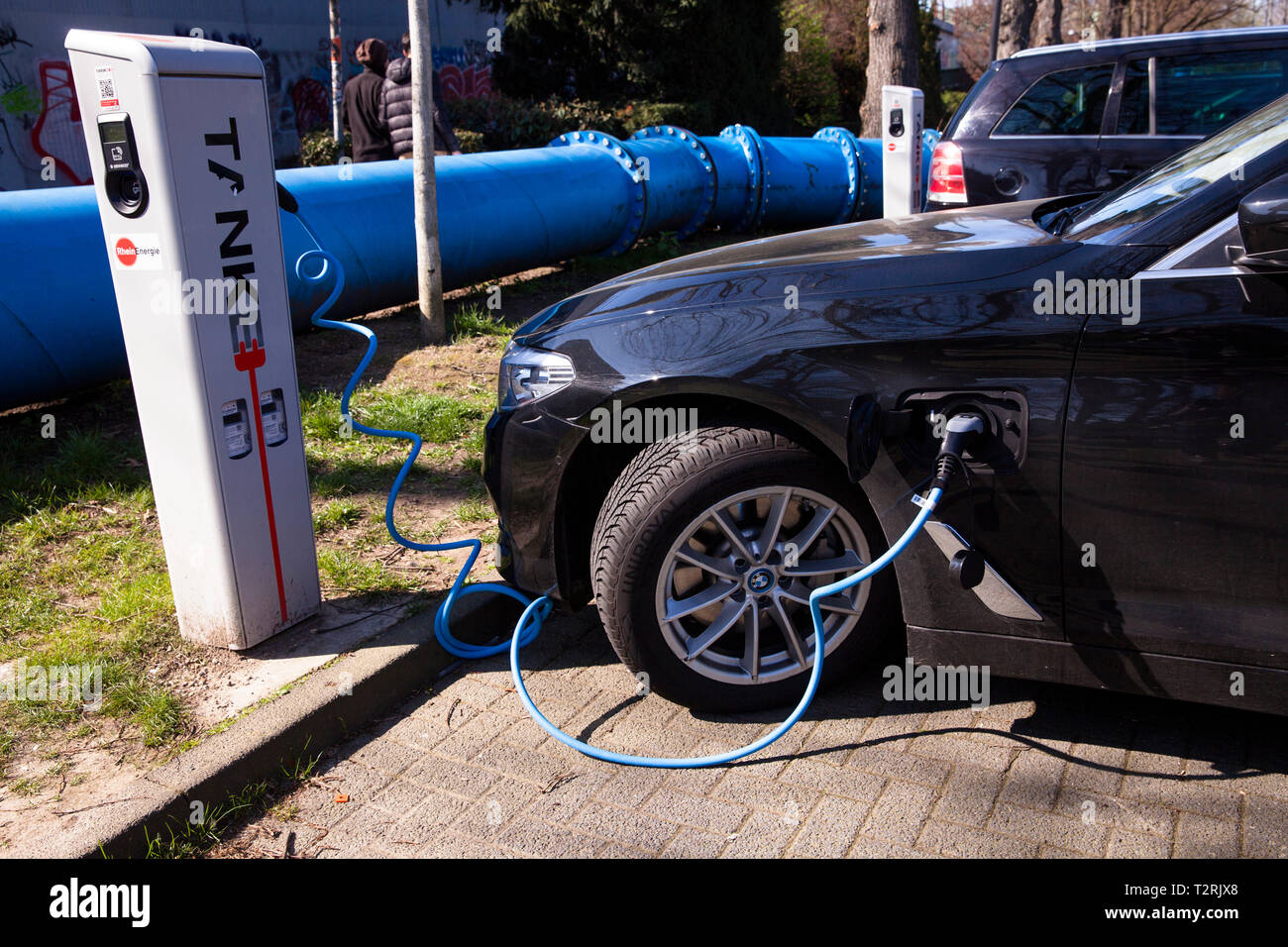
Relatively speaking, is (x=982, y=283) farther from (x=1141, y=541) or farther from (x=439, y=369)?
(x=439, y=369)

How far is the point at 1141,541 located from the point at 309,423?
4.07 m

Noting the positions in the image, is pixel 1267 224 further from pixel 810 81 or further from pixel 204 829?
pixel 810 81

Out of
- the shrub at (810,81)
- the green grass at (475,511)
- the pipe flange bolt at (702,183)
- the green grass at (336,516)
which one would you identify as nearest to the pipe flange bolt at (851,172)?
the pipe flange bolt at (702,183)

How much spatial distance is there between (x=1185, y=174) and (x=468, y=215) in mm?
5763

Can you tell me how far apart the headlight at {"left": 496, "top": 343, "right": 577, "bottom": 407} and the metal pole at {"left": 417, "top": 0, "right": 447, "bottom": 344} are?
12.3 feet

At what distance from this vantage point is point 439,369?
649cm

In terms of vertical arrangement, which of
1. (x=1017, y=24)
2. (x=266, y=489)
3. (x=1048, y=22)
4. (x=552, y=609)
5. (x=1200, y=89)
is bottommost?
(x=552, y=609)

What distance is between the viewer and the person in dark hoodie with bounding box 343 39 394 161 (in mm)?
8750

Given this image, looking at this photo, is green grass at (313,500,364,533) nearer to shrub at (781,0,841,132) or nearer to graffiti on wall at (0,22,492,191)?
graffiti on wall at (0,22,492,191)

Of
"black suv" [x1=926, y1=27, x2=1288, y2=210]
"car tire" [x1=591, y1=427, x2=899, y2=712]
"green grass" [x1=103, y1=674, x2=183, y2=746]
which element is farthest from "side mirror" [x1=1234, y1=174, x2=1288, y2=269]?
"black suv" [x1=926, y1=27, x2=1288, y2=210]

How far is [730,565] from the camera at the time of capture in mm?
3010

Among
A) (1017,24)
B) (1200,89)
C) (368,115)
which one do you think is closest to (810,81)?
(1017,24)

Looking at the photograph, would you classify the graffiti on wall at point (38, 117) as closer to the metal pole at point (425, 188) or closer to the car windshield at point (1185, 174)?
the metal pole at point (425, 188)

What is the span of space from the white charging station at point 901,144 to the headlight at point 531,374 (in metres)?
5.78
